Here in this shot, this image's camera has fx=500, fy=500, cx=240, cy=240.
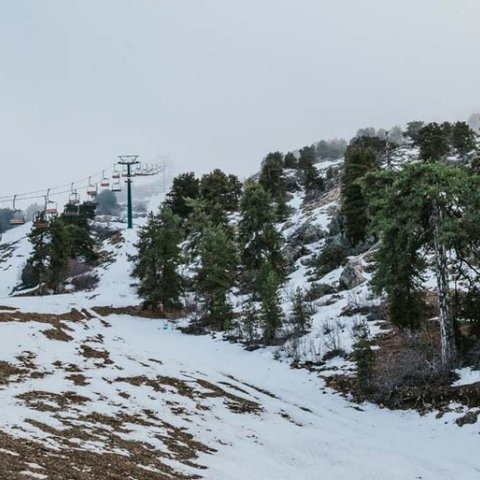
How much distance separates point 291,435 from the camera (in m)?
18.4

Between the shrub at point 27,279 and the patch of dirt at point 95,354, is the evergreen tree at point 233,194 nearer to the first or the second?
the shrub at point 27,279

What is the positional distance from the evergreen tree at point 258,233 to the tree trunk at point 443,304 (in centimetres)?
2440

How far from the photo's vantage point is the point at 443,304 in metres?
23.6

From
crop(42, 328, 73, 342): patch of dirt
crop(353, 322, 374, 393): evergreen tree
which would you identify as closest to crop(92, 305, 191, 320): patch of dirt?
crop(42, 328, 73, 342): patch of dirt

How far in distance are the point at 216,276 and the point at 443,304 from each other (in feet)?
67.9

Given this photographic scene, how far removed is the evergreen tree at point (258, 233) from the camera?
48.2 meters

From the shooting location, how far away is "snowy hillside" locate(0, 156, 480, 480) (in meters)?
12.8

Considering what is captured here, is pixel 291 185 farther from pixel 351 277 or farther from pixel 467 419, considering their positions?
pixel 467 419

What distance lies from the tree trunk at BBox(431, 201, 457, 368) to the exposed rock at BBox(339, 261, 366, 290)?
1504 cm

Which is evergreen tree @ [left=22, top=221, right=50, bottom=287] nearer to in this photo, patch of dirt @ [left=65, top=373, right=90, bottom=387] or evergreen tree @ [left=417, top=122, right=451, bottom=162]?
patch of dirt @ [left=65, top=373, right=90, bottom=387]

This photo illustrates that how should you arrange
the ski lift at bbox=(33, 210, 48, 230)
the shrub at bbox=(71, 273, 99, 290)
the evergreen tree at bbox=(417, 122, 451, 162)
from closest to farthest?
the ski lift at bbox=(33, 210, 48, 230) < the shrub at bbox=(71, 273, 99, 290) < the evergreen tree at bbox=(417, 122, 451, 162)

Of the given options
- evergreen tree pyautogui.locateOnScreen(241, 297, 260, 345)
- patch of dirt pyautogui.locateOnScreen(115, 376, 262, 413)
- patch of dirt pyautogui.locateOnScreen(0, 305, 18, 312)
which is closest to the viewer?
patch of dirt pyautogui.locateOnScreen(115, 376, 262, 413)

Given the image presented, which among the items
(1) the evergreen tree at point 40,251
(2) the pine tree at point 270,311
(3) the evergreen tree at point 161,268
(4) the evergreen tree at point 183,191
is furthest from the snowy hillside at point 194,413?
(4) the evergreen tree at point 183,191

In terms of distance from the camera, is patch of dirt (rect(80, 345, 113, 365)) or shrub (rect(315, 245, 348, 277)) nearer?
patch of dirt (rect(80, 345, 113, 365))
